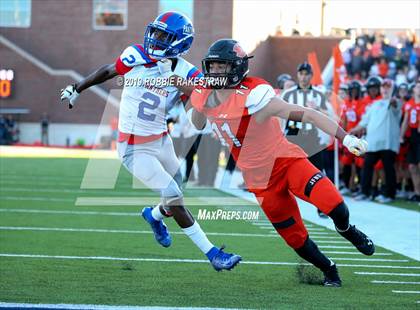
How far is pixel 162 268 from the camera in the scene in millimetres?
7332

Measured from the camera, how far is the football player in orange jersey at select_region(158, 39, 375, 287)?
20.5 feet

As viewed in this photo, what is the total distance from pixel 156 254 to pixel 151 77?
68.9 inches

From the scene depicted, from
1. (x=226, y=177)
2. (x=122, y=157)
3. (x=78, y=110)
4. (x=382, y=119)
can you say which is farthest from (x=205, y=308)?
(x=78, y=110)

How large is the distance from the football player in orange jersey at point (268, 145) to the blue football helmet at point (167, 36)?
526 mm

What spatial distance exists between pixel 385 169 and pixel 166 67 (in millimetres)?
7351

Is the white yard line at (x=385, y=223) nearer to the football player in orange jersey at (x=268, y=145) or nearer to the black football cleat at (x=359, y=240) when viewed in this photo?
the black football cleat at (x=359, y=240)

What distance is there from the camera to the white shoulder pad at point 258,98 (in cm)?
629

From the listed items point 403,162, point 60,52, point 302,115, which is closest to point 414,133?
point 403,162

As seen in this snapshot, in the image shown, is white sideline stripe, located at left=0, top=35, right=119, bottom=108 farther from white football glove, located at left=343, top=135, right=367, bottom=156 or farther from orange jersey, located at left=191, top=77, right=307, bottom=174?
white football glove, located at left=343, top=135, right=367, bottom=156

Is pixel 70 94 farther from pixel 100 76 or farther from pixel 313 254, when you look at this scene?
pixel 313 254

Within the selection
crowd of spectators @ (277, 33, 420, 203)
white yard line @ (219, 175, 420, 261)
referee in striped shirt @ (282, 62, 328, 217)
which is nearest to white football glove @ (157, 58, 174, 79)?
white yard line @ (219, 175, 420, 261)

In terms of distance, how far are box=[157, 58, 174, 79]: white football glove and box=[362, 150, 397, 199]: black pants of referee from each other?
7279 mm

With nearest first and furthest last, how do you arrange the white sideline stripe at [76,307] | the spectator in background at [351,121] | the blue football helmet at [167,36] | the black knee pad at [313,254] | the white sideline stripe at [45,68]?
the white sideline stripe at [76,307]
the black knee pad at [313,254]
the blue football helmet at [167,36]
the spectator in background at [351,121]
the white sideline stripe at [45,68]

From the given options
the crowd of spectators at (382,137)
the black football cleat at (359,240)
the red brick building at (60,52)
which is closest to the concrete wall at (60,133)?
the red brick building at (60,52)
